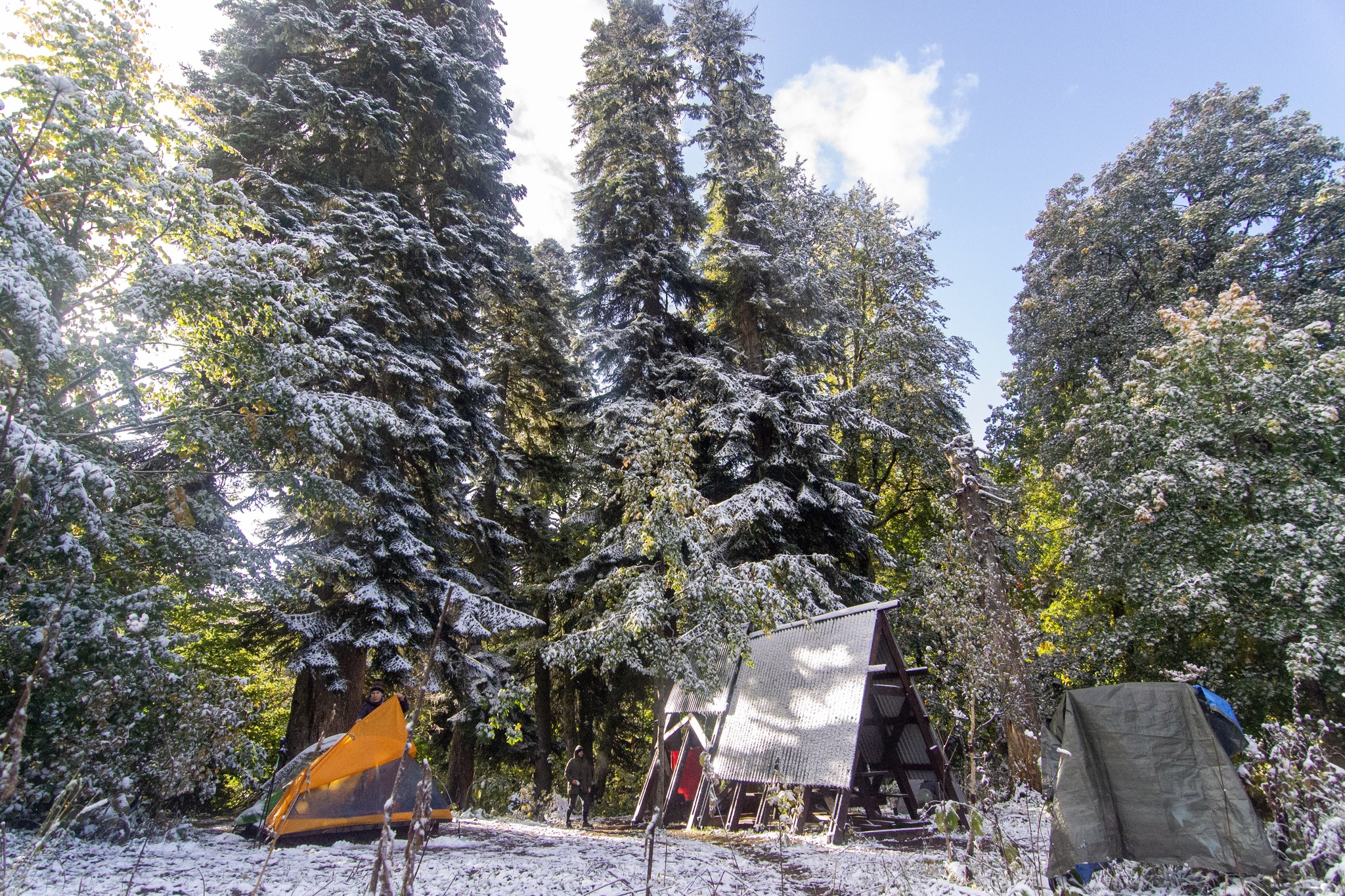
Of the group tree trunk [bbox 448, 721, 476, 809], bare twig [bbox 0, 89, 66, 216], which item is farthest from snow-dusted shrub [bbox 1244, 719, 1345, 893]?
tree trunk [bbox 448, 721, 476, 809]

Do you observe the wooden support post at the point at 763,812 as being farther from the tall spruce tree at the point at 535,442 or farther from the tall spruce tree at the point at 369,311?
the tall spruce tree at the point at 535,442

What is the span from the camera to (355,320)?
32.4 ft

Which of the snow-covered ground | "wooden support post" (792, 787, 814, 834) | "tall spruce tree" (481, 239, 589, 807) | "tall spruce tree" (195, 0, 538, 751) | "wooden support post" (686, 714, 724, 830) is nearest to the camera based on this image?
the snow-covered ground

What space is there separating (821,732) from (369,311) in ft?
28.8

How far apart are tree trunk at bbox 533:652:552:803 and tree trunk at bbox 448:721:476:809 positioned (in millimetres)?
1232

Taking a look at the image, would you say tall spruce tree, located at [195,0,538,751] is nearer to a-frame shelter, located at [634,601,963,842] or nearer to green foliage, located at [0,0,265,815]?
green foliage, located at [0,0,265,815]

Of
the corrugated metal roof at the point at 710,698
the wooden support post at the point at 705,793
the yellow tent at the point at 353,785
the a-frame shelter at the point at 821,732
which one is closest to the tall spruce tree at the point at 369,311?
the yellow tent at the point at 353,785

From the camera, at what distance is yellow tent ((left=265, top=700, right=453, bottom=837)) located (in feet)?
19.6

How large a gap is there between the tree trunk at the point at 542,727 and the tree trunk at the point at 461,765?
123cm

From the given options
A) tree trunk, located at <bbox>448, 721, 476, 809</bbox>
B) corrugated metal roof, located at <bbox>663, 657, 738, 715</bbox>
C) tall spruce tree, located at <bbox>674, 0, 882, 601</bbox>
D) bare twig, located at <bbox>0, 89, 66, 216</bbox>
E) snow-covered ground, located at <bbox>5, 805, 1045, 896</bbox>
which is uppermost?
tall spruce tree, located at <bbox>674, 0, 882, 601</bbox>

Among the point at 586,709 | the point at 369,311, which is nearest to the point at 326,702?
the point at 369,311

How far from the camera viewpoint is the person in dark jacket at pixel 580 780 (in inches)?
433

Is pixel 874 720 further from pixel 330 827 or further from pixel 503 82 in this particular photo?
pixel 503 82

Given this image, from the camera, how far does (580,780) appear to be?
11.1 m
